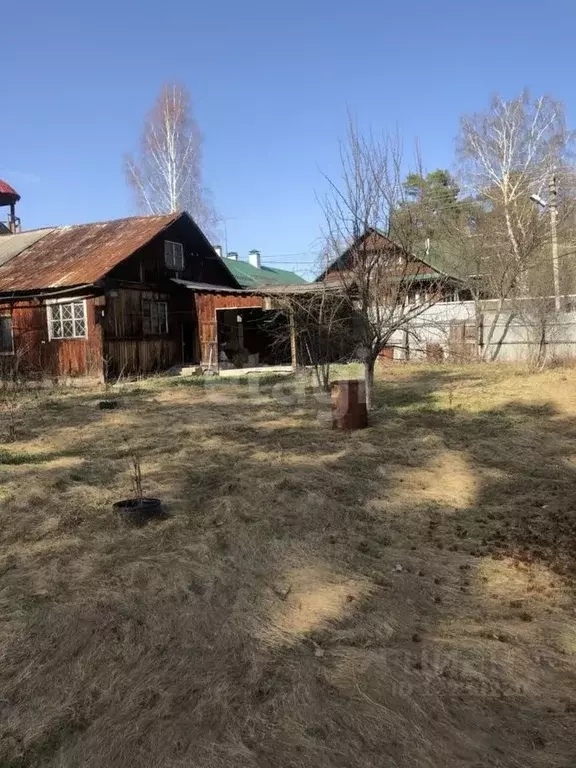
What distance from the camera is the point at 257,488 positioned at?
19.7ft

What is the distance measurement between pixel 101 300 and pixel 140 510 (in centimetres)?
1304

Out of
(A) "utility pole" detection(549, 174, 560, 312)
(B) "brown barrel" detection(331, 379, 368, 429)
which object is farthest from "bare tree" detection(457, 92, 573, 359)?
(B) "brown barrel" detection(331, 379, 368, 429)

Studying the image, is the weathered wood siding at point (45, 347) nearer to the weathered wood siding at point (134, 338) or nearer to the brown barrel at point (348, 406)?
the weathered wood siding at point (134, 338)

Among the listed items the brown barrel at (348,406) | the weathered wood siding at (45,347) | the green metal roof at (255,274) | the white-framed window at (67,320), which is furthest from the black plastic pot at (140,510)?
the green metal roof at (255,274)

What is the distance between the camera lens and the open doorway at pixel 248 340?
2123 cm

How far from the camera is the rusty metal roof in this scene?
17656 millimetres

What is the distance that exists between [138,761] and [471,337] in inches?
784

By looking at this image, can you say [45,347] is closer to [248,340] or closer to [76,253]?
[76,253]

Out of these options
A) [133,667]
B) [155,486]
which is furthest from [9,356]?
[133,667]

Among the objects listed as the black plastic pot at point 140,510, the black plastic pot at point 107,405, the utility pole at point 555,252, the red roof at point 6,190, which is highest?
the red roof at point 6,190

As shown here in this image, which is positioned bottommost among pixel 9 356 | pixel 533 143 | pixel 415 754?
pixel 415 754

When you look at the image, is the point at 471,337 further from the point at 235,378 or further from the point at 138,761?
the point at 138,761

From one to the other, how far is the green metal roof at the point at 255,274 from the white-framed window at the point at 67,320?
532 inches

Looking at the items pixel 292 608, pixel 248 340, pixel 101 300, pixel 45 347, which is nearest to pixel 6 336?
pixel 45 347
